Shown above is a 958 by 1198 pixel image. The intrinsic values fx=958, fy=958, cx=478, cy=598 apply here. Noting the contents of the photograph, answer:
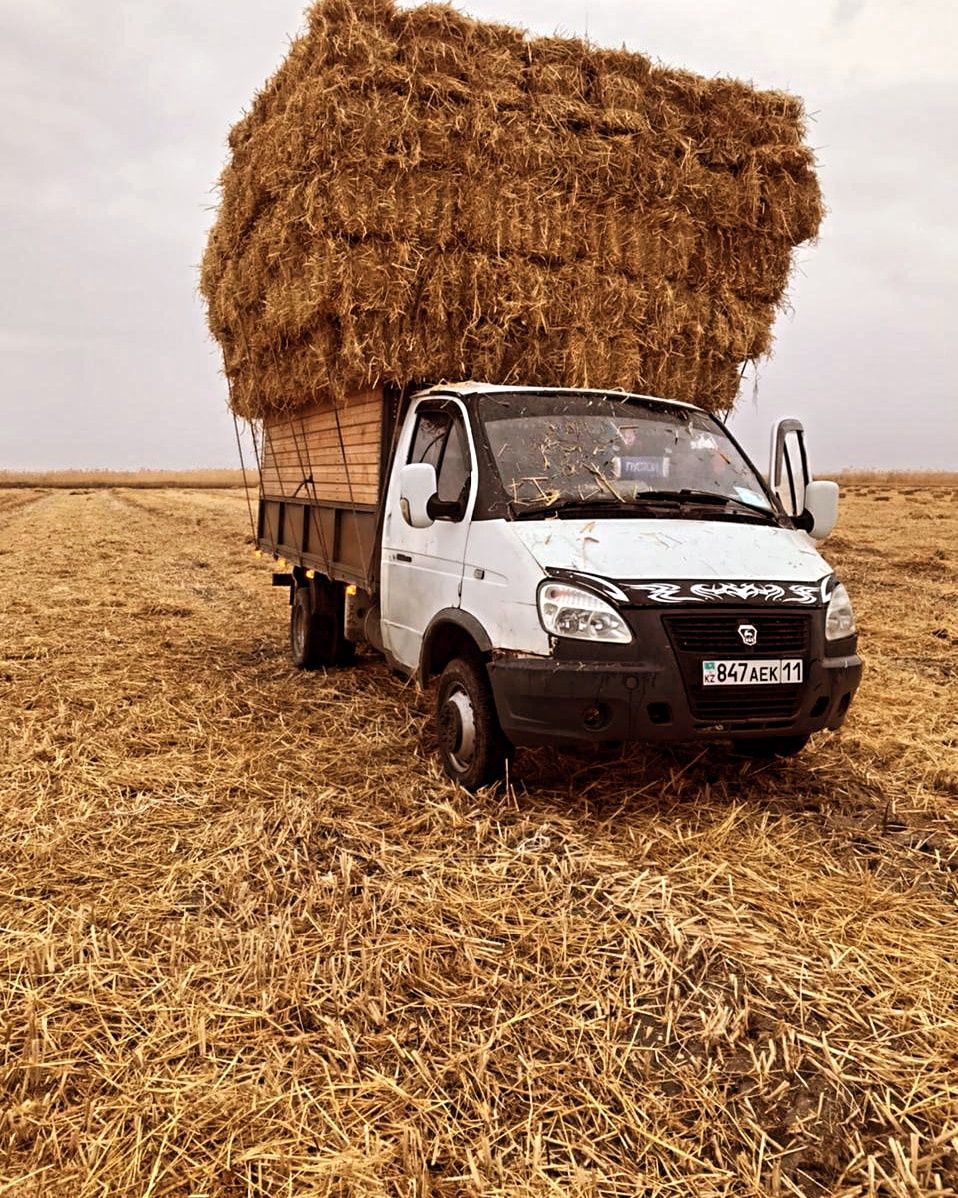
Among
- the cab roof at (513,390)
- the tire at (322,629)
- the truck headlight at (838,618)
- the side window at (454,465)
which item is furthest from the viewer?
the tire at (322,629)

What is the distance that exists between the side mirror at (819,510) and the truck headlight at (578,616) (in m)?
2.04

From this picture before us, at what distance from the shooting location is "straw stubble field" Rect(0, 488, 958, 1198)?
7.85 feet

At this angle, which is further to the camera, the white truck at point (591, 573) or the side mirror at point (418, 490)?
the side mirror at point (418, 490)

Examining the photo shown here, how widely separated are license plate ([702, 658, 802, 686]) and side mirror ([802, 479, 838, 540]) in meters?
1.53

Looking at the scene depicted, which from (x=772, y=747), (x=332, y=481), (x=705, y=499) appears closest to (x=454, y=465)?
(x=705, y=499)

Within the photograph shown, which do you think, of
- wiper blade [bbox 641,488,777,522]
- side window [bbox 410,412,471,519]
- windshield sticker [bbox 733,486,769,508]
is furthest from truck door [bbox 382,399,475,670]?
windshield sticker [bbox 733,486,769,508]

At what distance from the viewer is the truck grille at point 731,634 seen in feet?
13.8

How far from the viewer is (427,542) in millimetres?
5516

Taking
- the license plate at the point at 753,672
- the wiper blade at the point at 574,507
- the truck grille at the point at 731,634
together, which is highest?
the wiper blade at the point at 574,507

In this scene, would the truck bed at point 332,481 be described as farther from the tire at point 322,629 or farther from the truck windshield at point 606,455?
the truck windshield at point 606,455

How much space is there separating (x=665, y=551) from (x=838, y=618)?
3.17ft

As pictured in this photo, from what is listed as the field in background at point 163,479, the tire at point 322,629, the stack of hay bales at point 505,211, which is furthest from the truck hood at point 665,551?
the field in background at point 163,479

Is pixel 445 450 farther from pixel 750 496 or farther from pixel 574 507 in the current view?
pixel 750 496

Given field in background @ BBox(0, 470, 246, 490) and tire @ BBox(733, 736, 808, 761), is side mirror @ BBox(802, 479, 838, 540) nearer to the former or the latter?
tire @ BBox(733, 736, 808, 761)
